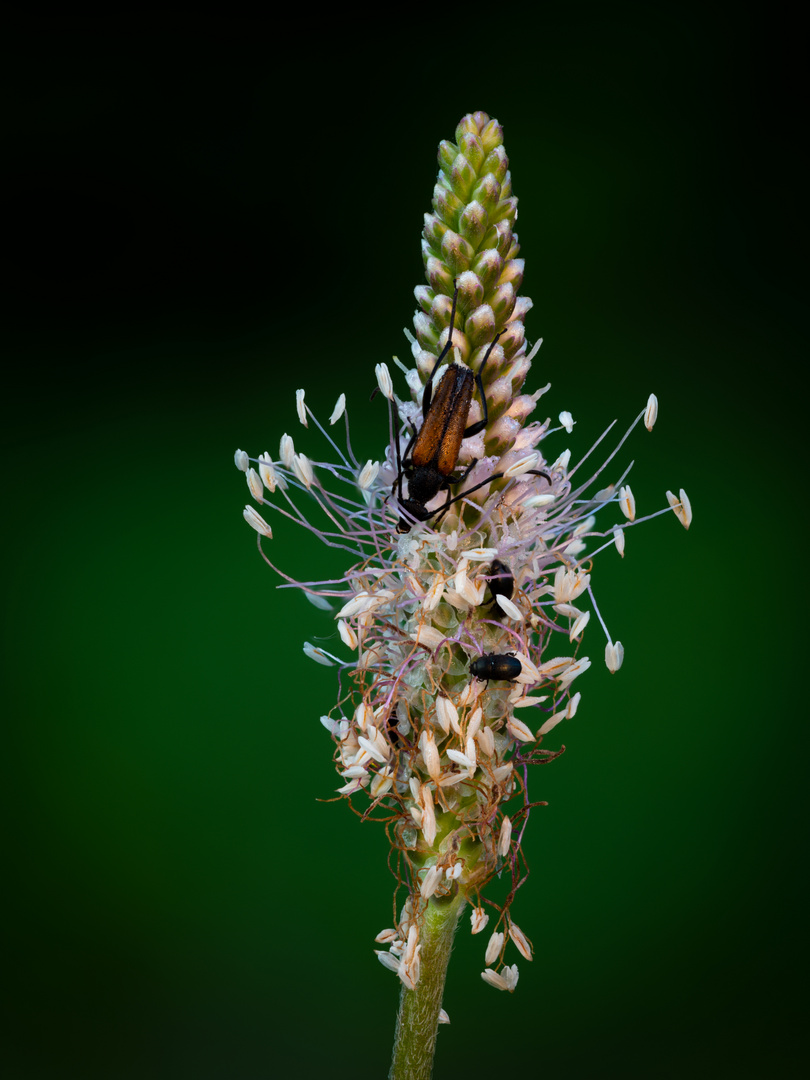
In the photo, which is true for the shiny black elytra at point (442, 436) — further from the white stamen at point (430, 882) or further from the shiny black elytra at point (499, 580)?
the white stamen at point (430, 882)

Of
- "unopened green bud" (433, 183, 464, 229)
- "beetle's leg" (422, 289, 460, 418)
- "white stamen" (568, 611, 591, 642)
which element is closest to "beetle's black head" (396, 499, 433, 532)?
"beetle's leg" (422, 289, 460, 418)

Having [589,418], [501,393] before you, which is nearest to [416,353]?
[501,393]

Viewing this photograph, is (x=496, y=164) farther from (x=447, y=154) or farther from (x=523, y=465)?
(x=523, y=465)

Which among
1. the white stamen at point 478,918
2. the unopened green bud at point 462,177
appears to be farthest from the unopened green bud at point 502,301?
the white stamen at point 478,918

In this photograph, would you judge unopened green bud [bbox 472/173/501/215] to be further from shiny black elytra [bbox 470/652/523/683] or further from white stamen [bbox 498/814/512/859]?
→ white stamen [bbox 498/814/512/859]

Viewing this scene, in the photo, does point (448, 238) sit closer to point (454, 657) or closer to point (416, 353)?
point (416, 353)

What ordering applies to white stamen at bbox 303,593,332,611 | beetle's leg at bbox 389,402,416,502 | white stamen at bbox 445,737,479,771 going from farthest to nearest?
1. white stamen at bbox 303,593,332,611
2. beetle's leg at bbox 389,402,416,502
3. white stamen at bbox 445,737,479,771

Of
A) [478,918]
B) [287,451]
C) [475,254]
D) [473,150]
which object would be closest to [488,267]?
[475,254]
